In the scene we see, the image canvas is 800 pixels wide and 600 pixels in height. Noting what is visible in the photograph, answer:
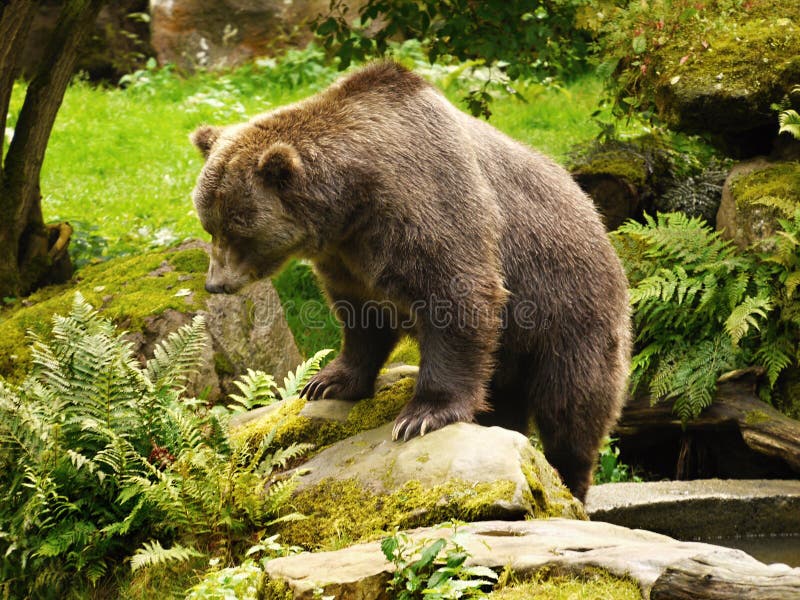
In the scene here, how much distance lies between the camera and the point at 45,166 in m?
12.0

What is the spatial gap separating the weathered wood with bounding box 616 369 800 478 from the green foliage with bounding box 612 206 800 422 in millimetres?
154

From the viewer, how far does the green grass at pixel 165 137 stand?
9805 mm

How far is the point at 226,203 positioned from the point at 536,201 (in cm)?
185

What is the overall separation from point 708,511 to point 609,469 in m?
1.24

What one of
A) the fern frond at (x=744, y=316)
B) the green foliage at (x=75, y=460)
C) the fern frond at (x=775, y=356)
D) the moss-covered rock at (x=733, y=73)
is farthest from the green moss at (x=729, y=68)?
the green foliage at (x=75, y=460)

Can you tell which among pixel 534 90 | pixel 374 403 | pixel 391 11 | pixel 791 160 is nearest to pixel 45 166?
pixel 391 11

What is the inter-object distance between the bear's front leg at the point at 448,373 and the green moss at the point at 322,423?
56cm

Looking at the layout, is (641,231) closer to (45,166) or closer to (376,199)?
(376,199)

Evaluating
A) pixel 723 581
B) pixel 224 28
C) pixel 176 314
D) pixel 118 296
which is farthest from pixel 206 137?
pixel 224 28

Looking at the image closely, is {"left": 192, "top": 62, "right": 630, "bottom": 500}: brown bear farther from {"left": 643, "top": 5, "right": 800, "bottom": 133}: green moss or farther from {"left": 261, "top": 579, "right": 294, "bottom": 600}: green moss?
{"left": 643, "top": 5, "right": 800, "bottom": 133}: green moss

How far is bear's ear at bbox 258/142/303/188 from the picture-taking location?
187 inches

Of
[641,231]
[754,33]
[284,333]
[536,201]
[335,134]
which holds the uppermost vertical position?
[754,33]

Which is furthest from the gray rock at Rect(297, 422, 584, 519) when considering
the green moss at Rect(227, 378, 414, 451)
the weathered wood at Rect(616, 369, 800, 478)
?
the weathered wood at Rect(616, 369, 800, 478)

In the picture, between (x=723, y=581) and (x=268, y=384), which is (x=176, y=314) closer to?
(x=268, y=384)
